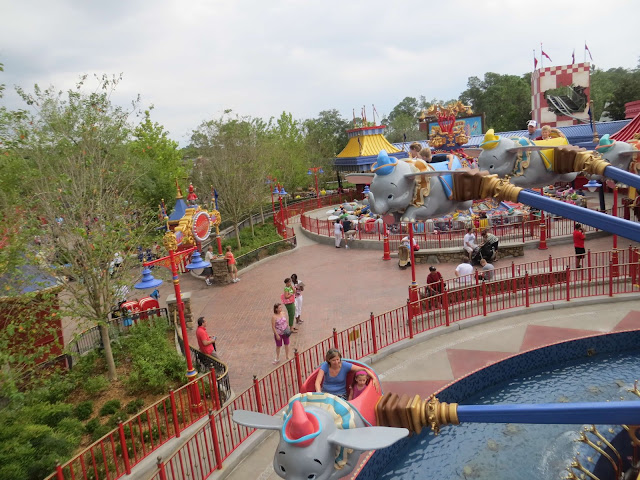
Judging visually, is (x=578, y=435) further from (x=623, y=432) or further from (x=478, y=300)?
(x=478, y=300)

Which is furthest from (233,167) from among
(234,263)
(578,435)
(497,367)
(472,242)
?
(578,435)

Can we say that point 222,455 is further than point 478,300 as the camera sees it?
No

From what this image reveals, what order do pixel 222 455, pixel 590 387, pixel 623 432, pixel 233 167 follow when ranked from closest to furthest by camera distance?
pixel 623 432 → pixel 222 455 → pixel 590 387 → pixel 233 167

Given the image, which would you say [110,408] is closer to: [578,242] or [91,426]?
[91,426]

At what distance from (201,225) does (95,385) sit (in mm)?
9786

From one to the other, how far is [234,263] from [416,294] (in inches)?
345

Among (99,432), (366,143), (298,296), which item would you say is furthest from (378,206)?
(366,143)

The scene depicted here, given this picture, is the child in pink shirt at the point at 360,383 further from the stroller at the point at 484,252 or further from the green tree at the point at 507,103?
the green tree at the point at 507,103

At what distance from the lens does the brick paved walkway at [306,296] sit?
12094 millimetres

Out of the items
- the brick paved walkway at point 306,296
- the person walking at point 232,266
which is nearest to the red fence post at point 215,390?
the brick paved walkway at point 306,296

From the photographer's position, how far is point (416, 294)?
1232 cm

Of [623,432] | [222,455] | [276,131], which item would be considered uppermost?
[276,131]

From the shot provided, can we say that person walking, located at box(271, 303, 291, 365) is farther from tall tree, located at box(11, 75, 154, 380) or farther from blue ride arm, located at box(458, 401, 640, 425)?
blue ride arm, located at box(458, 401, 640, 425)

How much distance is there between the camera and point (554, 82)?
3256 centimetres
